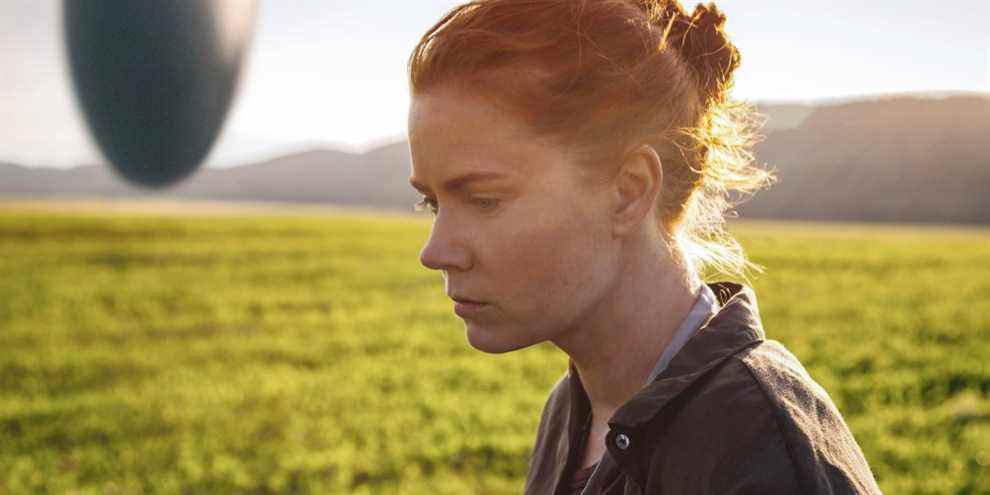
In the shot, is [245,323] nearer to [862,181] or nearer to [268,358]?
[268,358]

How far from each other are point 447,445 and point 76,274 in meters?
13.2

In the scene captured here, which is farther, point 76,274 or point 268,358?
point 76,274

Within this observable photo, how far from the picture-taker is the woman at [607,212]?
1322mm

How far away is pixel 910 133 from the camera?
76.2 meters

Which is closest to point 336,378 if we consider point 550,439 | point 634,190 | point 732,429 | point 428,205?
point 550,439

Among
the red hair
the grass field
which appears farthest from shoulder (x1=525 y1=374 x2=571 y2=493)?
the grass field

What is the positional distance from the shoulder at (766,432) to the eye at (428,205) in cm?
57

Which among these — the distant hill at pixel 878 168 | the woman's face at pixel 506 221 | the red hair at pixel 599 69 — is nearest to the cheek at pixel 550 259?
the woman's face at pixel 506 221

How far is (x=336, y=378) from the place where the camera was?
9133 millimetres

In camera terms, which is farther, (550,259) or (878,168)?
(878,168)

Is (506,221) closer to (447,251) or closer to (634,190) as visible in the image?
(447,251)

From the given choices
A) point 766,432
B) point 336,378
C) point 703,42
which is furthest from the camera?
point 336,378

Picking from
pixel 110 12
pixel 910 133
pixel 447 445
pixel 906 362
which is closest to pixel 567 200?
pixel 110 12

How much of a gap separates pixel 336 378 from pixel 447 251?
26.1ft
